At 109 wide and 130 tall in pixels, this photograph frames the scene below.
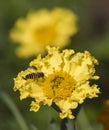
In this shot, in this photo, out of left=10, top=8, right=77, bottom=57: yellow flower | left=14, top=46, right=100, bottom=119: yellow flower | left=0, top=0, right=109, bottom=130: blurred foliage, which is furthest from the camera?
left=10, top=8, right=77, bottom=57: yellow flower

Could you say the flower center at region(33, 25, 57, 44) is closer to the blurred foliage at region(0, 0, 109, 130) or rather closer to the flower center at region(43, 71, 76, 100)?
the blurred foliage at region(0, 0, 109, 130)

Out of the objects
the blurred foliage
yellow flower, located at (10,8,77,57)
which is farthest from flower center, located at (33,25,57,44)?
the blurred foliage

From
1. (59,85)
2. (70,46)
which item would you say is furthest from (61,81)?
(70,46)

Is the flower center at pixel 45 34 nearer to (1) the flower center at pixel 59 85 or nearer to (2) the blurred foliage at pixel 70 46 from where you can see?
(2) the blurred foliage at pixel 70 46

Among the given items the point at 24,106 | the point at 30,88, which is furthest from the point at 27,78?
the point at 24,106

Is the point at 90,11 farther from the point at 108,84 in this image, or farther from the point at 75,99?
the point at 75,99

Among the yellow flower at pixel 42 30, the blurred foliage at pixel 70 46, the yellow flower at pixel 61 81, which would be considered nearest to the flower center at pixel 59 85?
the yellow flower at pixel 61 81
